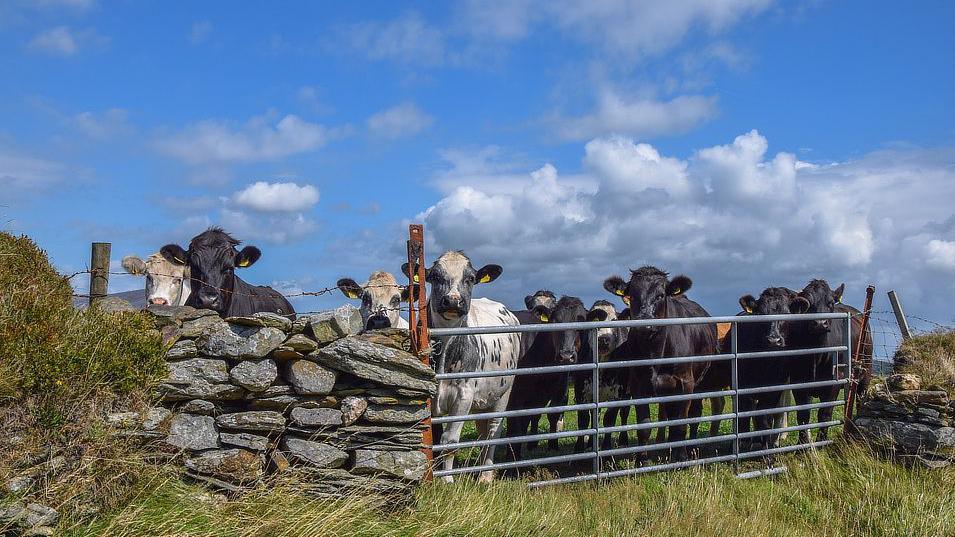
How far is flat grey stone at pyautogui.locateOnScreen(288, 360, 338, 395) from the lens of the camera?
Result: 20.1 feet

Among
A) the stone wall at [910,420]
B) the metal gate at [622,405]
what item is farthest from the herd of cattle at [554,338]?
the stone wall at [910,420]

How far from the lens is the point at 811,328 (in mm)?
10883

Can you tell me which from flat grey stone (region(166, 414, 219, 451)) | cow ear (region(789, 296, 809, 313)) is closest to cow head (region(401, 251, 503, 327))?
flat grey stone (region(166, 414, 219, 451))

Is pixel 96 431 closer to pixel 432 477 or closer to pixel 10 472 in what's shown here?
pixel 10 472

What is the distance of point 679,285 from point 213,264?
6172 mm

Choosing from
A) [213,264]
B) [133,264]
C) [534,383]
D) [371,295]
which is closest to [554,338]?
[534,383]

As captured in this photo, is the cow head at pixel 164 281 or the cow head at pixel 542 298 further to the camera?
the cow head at pixel 542 298

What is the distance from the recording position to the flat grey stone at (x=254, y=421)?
5949mm

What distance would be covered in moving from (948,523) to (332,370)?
639cm

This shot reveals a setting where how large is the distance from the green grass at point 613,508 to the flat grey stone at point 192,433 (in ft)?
1.02

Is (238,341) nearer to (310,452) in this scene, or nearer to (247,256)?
(310,452)

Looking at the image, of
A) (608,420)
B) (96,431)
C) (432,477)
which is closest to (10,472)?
(96,431)

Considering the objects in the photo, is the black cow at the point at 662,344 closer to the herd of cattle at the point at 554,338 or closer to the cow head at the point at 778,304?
the herd of cattle at the point at 554,338

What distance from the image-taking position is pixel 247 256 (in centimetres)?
1070
